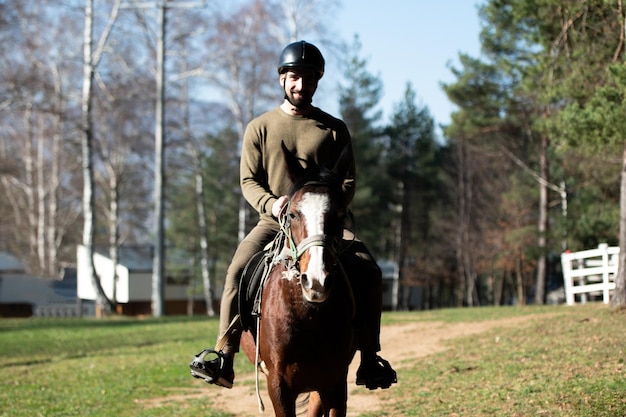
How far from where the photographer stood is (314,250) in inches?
185

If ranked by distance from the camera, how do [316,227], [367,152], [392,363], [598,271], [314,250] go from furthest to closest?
[367,152], [598,271], [392,363], [316,227], [314,250]

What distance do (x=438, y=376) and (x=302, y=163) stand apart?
703 cm

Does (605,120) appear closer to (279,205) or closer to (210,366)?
(210,366)

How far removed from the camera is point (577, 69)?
50.8ft

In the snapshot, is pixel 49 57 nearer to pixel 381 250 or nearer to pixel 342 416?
pixel 342 416

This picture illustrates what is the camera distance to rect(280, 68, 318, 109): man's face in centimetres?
617

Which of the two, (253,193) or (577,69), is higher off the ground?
(577,69)

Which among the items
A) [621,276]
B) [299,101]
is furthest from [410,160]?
[299,101]

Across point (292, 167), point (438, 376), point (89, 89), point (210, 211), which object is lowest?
point (438, 376)

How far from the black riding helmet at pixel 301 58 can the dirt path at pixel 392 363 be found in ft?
17.2

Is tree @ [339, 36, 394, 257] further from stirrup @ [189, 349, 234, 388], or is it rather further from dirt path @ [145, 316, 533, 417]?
stirrup @ [189, 349, 234, 388]

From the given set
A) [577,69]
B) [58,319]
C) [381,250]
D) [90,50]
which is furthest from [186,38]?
[381,250]

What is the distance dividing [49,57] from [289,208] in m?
29.5

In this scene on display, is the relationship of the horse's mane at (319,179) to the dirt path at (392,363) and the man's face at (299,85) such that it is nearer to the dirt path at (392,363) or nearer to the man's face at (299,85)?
the man's face at (299,85)
